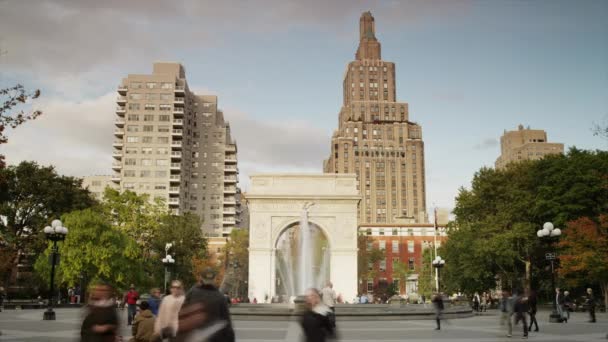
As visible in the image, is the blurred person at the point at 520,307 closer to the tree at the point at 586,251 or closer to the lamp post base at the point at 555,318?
the lamp post base at the point at 555,318

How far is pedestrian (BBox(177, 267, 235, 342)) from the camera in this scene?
574cm

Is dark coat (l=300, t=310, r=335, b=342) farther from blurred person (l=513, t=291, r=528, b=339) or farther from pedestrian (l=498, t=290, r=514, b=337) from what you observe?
blurred person (l=513, t=291, r=528, b=339)

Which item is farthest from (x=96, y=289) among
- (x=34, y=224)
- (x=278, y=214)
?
(x=34, y=224)

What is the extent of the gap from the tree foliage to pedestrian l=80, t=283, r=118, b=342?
32.6 meters

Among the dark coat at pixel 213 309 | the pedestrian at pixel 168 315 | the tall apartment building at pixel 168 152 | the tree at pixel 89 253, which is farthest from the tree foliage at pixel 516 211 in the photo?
the tall apartment building at pixel 168 152

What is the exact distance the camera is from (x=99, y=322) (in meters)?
6.76

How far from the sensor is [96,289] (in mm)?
7105

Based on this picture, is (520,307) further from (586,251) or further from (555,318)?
(586,251)

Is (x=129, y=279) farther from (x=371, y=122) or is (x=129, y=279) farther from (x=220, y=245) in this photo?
(x=371, y=122)

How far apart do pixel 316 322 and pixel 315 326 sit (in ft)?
0.18

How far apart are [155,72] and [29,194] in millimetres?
47454

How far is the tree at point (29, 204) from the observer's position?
48.3 m

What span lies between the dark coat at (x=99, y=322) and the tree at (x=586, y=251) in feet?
106

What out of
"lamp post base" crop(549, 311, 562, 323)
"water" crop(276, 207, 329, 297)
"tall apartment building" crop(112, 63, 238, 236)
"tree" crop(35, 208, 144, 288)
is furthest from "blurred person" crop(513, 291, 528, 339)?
"tall apartment building" crop(112, 63, 238, 236)
